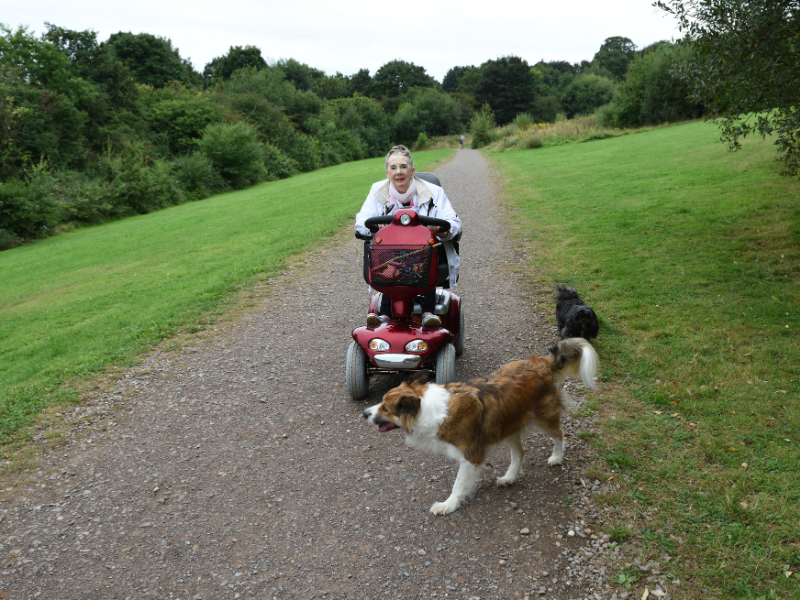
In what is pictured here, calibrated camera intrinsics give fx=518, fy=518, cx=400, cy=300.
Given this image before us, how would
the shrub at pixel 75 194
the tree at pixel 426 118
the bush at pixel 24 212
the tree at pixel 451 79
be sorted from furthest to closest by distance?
the tree at pixel 451 79, the tree at pixel 426 118, the shrub at pixel 75 194, the bush at pixel 24 212

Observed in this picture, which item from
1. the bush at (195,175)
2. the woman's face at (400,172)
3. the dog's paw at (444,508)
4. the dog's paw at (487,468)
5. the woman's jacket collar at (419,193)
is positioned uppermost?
the bush at (195,175)

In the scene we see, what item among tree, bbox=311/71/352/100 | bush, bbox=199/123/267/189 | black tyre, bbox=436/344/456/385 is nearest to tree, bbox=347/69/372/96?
tree, bbox=311/71/352/100

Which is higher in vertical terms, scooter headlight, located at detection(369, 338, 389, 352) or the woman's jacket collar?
the woman's jacket collar

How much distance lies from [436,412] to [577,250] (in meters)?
7.61

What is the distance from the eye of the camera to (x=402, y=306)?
4.93 meters

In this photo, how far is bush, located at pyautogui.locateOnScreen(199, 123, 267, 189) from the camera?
3356 centimetres

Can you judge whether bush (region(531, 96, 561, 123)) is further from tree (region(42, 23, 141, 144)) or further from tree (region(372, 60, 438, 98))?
tree (region(42, 23, 141, 144))

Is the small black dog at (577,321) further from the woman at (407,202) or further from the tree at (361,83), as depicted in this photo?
the tree at (361,83)

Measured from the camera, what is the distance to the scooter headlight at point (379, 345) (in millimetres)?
4758

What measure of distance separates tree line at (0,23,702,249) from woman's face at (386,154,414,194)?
634cm

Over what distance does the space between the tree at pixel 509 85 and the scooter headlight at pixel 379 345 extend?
81.1 metres

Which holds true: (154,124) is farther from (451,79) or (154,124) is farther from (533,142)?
(451,79)

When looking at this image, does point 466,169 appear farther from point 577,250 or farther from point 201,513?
point 201,513

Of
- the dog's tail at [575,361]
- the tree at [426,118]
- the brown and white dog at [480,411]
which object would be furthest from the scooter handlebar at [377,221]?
the tree at [426,118]
